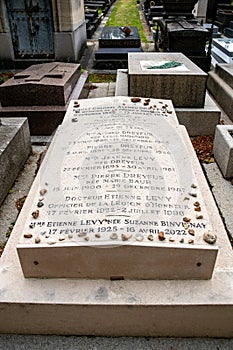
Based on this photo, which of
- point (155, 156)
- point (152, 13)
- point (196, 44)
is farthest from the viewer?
point (152, 13)

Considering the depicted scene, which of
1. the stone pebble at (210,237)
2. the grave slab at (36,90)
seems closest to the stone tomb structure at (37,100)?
the grave slab at (36,90)

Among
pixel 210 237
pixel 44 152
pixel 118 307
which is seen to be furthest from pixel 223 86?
pixel 118 307

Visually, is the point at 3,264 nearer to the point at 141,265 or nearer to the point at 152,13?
the point at 141,265

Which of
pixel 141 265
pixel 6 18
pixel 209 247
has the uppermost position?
pixel 6 18

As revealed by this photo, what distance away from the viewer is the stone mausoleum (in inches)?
310

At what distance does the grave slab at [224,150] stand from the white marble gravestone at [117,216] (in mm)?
981

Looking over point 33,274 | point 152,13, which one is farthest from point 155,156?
point 152,13

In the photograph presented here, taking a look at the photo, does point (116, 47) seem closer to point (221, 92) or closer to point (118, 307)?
point (221, 92)

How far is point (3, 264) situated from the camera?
2.18m

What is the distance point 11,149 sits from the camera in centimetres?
352

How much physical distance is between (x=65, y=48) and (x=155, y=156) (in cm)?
674

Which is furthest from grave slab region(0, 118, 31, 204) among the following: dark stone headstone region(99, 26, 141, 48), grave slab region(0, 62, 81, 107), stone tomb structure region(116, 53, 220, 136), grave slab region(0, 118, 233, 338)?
dark stone headstone region(99, 26, 141, 48)

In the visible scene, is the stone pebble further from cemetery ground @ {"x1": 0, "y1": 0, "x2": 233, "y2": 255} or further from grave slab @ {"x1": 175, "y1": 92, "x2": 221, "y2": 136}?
grave slab @ {"x1": 175, "y1": 92, "x2": 221, "y2": 136}

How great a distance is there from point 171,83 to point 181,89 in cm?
18
